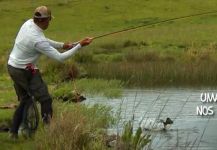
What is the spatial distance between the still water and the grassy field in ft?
3.82

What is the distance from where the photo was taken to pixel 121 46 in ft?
104

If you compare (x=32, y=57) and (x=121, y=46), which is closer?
(x=32, y=57)

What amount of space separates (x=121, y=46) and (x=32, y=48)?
21.4 metres

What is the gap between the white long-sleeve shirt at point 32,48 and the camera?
10.4 metres

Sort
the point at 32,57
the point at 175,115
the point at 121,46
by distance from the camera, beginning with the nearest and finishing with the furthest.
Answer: the point at 32,57
the point at 175,115
the point at 121,46

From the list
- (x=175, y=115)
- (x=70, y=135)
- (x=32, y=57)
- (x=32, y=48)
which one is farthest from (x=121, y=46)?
(x=70, y=135)

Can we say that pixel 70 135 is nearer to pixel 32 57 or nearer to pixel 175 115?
pixel 32 57

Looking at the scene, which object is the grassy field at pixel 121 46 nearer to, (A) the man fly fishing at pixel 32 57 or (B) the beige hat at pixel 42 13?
(A) the man fly fishing at pixel 32 57

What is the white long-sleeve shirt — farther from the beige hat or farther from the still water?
the still water

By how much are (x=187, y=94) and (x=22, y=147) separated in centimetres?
962

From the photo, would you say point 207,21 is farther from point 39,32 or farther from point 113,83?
point 39,32

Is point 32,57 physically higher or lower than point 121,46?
higher

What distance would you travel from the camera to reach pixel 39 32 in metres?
10.4

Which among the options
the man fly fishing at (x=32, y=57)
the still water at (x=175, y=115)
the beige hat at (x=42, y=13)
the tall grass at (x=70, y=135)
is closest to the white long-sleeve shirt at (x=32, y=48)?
the man fly fishing at (x=32, y=57)
